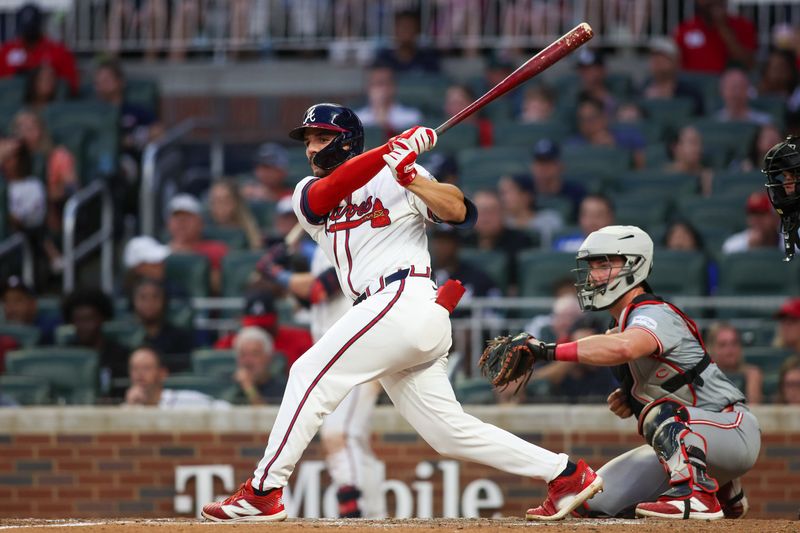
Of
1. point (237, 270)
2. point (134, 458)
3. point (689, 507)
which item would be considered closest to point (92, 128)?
point (237, 270)

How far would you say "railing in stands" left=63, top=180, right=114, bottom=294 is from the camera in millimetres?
10328

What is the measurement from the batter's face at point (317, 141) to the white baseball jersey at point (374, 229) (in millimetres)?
83

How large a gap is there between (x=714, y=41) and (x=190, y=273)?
5108mm

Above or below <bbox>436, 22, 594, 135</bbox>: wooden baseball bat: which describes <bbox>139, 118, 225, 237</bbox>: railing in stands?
below

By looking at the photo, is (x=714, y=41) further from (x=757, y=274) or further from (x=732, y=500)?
(x=732, y=500)

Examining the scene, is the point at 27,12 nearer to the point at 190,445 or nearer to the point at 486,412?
the point at 190,445

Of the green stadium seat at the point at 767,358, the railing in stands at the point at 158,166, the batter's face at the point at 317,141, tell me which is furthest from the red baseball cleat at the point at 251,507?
the railing in stands at the point at 158,166

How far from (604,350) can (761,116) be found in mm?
6500

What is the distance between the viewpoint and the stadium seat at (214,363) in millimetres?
8586

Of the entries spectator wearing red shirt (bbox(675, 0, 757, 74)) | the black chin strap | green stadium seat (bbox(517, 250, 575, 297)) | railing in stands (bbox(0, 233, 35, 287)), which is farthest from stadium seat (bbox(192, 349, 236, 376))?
spectator wearing red shirt (bbox(675, 0, 757, 74))

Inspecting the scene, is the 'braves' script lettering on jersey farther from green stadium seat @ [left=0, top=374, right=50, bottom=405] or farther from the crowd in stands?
green stadium seat @ [left=0, top=374, right=50, bottom=405]

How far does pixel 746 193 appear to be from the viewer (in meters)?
9.92

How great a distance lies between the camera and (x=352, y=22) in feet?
41.8

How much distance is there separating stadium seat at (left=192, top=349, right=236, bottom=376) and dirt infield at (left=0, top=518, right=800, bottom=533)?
3257 millimetres
